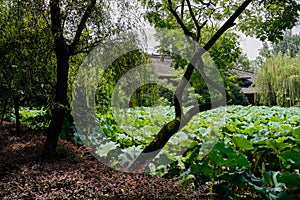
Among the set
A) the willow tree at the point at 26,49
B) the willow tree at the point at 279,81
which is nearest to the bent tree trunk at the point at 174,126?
the willow tree at the point at 26,49

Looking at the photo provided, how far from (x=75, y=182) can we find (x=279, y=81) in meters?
14.6

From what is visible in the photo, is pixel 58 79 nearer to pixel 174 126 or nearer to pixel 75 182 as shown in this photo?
pixel 75 182

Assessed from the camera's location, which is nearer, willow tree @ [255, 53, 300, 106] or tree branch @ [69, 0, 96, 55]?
tree branch @ [69, 0, 96, 55]

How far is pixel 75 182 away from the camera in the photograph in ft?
8.21

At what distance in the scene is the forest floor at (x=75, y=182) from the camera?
2289mm

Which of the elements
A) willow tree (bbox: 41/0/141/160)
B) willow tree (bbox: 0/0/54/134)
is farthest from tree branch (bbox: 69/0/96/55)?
willow tree (bbox: 0/0/54/134)

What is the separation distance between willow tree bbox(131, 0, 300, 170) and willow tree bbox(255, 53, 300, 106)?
407 inches

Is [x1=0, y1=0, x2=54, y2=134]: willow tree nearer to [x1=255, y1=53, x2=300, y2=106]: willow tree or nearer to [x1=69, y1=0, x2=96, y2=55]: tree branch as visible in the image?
[x1=69, y1=0, x2=96, y2=55]: tree branch

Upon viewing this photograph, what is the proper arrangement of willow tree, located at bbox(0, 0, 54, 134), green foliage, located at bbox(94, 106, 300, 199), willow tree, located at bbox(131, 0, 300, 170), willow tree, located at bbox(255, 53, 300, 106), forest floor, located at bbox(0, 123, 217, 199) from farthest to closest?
willow tree, located at bbox(255, 53, 300, 106) → willow tree, located at bbox(131, 0, 300, 170) → willow tree, located at bbox(0, 0, 54, 134) → green foliage, located at bbox(94, 106, 300, 199) → forest floor, located at bbox(0, 123, 217, 199)

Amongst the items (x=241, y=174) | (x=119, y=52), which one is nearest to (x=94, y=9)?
(x=119, y=52)

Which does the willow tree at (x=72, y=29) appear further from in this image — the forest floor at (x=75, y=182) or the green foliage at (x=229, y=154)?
the green foliage at (x=229, y=154)

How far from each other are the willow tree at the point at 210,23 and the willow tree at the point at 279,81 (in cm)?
1035

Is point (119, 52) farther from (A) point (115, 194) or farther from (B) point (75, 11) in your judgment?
(A) point (115, 194)

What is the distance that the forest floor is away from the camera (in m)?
2.29
